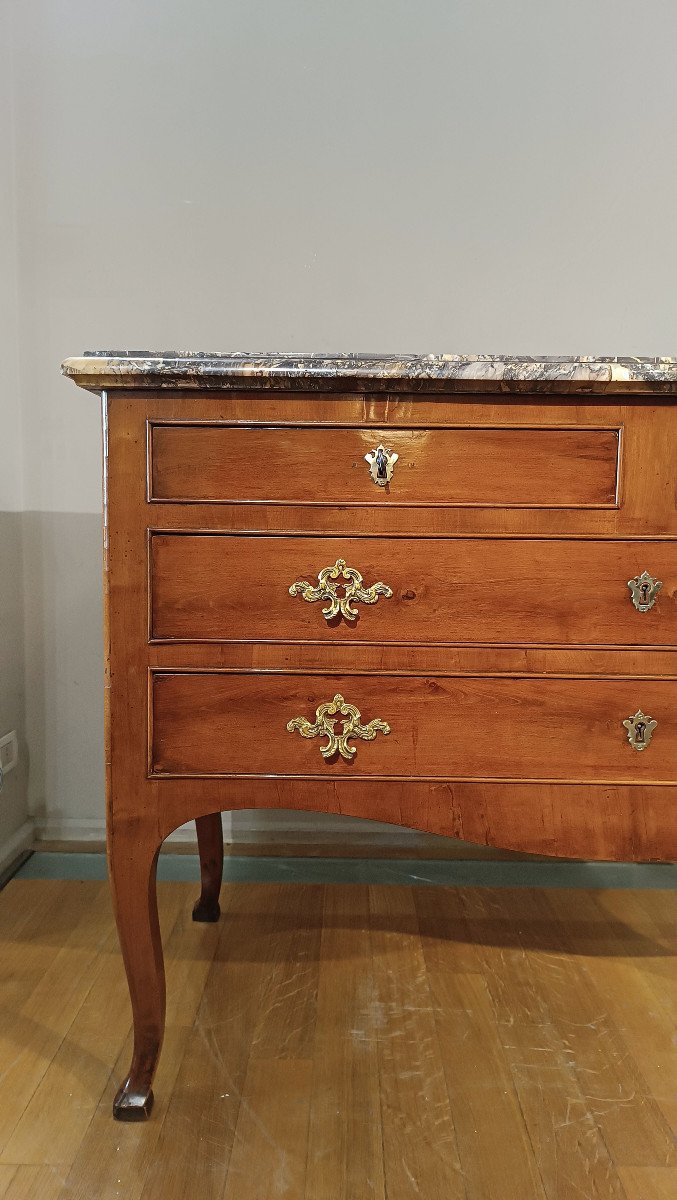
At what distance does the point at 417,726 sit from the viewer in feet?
4.00

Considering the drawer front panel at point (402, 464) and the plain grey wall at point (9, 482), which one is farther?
the plain grey wall at point (9, 482)

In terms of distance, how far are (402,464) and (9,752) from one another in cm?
137

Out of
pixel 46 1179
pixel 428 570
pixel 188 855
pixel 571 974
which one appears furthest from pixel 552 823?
pixel 188 855

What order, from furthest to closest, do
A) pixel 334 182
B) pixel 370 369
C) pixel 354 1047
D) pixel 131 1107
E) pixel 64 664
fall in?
pixel 64 664 → pixel 334 182 → pixel 354 1047 → pixel 131 1107 → pixel 370 369

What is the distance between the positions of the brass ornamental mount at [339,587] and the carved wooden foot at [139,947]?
41 cm

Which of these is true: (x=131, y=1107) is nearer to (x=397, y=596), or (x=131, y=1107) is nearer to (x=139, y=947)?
(x=139, y=947)

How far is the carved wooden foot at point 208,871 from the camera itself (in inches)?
72.1

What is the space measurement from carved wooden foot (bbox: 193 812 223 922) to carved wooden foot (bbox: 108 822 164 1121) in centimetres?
52

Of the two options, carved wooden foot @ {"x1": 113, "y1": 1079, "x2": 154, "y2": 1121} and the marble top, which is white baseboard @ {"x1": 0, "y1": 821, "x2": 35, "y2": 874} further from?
the marble top

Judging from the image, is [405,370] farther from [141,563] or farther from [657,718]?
[657,718]

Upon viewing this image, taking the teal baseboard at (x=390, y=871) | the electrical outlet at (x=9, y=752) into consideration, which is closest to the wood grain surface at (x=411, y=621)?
the teal baseboard at (x=390, y=871)

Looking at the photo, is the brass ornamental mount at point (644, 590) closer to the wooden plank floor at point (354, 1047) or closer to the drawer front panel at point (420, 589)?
the drawer front panel at point (420, 589)

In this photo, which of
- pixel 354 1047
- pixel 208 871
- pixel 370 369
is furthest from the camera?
pixel 208 871

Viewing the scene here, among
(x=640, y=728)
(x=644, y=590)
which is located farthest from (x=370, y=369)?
(x=640, y=728)
